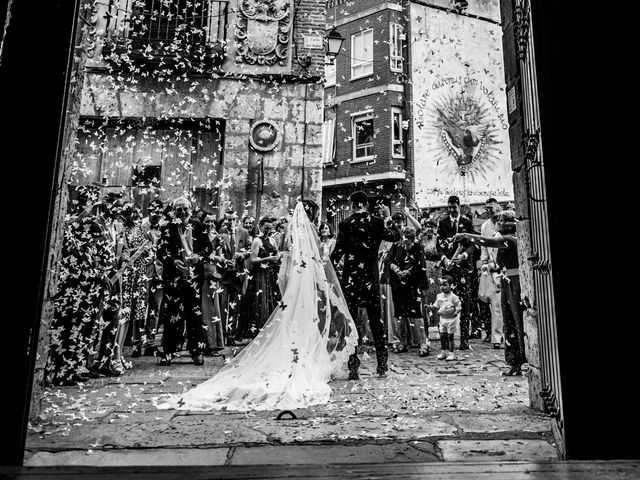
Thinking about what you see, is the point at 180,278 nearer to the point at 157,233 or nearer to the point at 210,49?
the point at 157,233

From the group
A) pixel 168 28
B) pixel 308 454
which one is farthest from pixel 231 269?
pixel 168 28

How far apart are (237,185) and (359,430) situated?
6.57 metres

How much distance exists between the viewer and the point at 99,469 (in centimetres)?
207

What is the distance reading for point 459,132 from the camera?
17.7 meters

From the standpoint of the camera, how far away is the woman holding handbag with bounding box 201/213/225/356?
19.7 ft

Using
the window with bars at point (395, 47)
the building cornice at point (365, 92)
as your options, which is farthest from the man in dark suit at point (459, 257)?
the window with bars at point (395, 47)

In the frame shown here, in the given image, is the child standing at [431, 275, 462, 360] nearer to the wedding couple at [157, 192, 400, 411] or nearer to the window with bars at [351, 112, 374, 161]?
the wedding couple at [157, 192, 400, 411]

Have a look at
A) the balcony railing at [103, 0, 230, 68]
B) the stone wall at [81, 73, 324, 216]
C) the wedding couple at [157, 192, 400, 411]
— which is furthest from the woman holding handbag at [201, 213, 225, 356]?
the balcony railing at [103, 0, 230, 68]

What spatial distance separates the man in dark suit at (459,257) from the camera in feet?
22.8

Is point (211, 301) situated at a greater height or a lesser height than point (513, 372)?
greater

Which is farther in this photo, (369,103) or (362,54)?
(362,54)

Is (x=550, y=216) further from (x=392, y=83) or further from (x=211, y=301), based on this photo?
(x=392, y=83)

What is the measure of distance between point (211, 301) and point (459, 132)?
47.1 ft

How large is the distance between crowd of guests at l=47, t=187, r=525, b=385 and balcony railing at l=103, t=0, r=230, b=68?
3.12m
